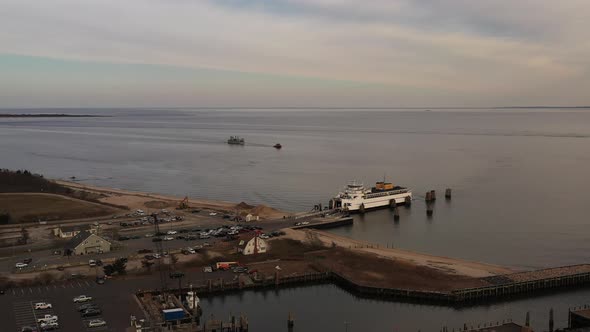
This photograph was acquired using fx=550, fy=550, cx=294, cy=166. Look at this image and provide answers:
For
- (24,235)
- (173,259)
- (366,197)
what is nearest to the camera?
(173,259)

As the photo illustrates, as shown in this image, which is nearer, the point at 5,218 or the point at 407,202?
the point at 5,218

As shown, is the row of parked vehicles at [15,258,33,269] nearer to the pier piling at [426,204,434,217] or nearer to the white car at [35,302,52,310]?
the white car at [35,302,52,310]

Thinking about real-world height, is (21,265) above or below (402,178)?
below

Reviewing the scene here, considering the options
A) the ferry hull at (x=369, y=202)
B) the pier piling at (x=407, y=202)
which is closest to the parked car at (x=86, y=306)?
the ferry hull at (x=369, y=202)

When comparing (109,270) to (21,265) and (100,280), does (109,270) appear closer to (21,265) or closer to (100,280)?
(100,280)

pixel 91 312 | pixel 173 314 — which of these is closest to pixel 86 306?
pixel 91 312

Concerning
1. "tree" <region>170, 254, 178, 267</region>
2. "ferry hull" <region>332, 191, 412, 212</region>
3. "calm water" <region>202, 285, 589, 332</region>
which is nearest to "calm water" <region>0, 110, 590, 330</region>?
"calm water" <region>202, 285, 589, 332</region>

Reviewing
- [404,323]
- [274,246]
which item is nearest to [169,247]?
[274,246]
